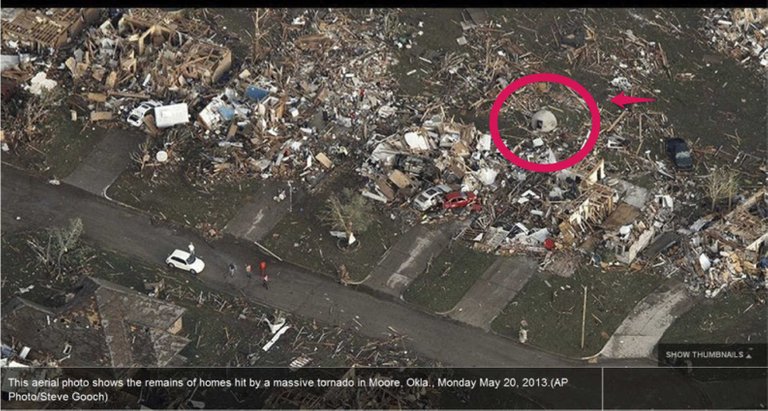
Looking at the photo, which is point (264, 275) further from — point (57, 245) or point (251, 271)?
point (57, 245)

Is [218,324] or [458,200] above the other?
[458,200]

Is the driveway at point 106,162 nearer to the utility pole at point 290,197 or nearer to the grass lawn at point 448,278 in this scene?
the utility pole at point 290,197

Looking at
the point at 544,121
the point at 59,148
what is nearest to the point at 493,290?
the point at 544,121

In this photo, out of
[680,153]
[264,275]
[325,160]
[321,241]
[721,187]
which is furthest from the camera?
[680,153]

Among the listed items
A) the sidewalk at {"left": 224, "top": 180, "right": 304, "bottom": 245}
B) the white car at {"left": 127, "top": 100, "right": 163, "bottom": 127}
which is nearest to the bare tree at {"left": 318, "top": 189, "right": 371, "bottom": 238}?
the sidewalk at {"left": 224, "top": 180, "right": 304, "bottom": 245}

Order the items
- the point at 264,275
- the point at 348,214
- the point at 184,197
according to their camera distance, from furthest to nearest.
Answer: the point at 184,197
the point at 348,214
the point at 264,275

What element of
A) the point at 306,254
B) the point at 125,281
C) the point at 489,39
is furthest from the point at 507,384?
the point at 489,39

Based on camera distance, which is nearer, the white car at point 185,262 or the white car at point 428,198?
the white car at point 185,262

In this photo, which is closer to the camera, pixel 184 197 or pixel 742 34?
pixel 184 197

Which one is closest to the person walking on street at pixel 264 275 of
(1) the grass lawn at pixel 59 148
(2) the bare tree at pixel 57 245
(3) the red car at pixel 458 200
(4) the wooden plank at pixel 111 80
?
(2) the bare tree at pixel 57 245
